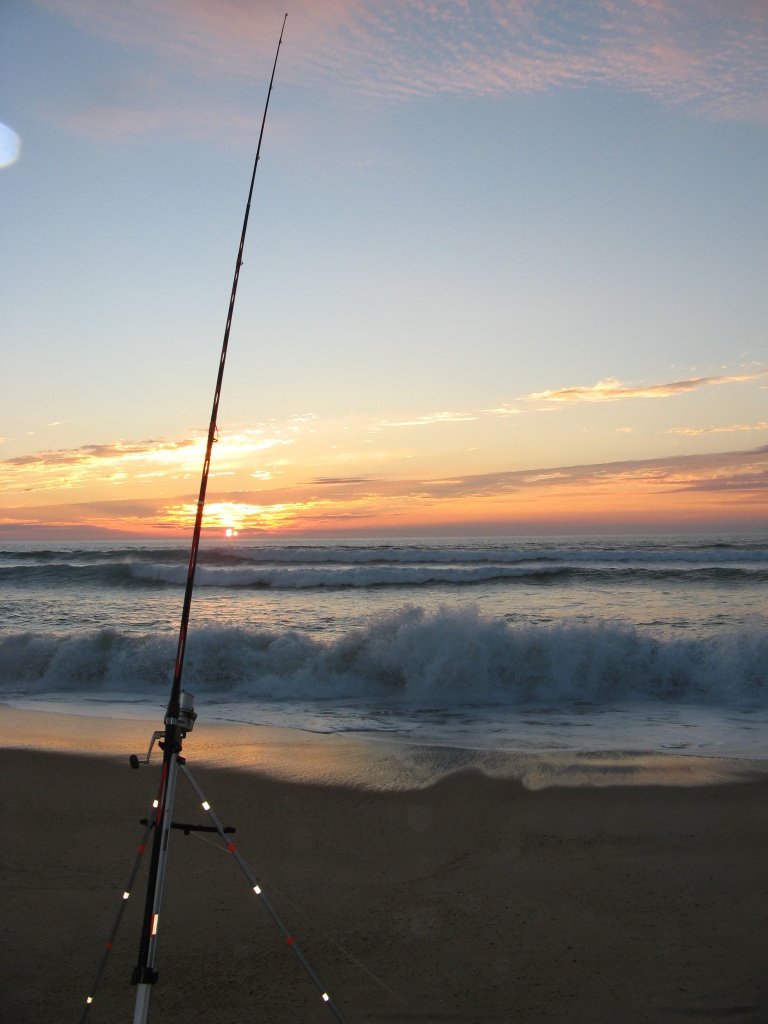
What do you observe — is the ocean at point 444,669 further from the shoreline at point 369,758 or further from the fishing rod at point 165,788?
the fishing rod at point 165,788

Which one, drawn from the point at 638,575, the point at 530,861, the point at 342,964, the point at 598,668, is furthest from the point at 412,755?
the point at 638,575

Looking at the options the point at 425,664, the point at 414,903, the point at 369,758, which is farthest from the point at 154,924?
the point at 425,664

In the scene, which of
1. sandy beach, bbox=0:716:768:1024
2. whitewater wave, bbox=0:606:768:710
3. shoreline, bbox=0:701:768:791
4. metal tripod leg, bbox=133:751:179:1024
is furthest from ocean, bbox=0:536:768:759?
metal tripod leg, bbox=133:751:179:1024

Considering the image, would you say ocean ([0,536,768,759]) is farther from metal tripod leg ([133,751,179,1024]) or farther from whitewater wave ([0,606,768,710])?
metal tripod leg ([133,751,179,1024])

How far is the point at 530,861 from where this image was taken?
160 inches

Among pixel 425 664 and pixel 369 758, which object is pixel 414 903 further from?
pixel 425 664

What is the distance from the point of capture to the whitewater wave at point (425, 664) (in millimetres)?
9430

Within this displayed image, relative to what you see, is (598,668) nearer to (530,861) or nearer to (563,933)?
(530,861)

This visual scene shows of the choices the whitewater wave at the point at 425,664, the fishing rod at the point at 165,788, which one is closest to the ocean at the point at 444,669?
the whitewater wave at the point at 425,664

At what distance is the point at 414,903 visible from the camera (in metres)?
3.60

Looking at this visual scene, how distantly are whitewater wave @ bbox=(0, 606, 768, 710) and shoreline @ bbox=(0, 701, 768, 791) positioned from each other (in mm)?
2267

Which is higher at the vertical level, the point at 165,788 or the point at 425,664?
the point at 165,788

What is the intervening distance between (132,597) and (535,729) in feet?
46.7

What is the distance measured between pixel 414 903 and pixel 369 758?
2601 mm
